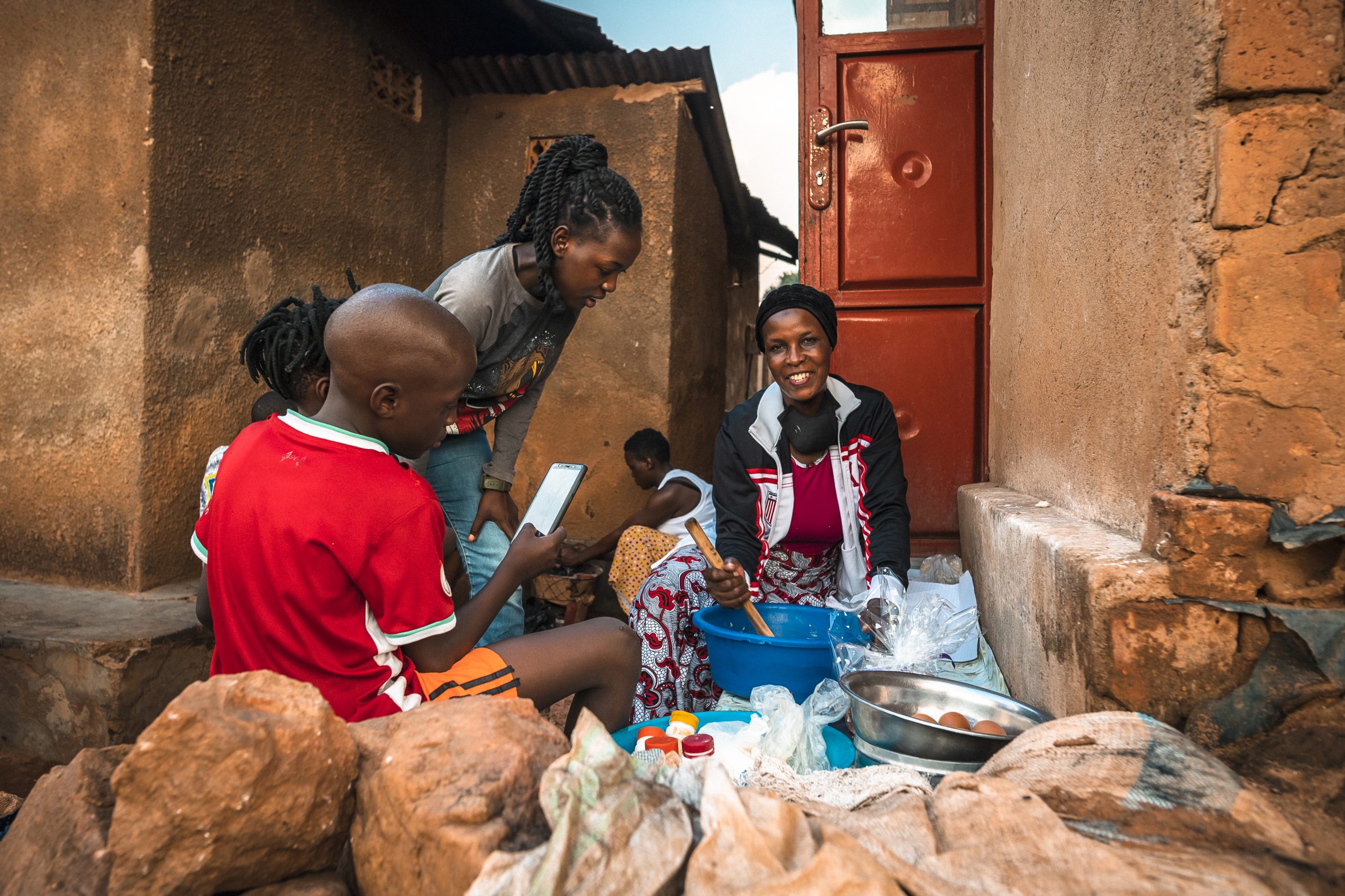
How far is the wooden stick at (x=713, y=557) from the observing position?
2.24 metres

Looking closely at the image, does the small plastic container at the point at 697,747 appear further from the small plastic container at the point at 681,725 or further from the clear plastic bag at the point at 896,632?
the clear plastic bag at the point at 896,632

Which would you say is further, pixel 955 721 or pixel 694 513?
pixel 694 513

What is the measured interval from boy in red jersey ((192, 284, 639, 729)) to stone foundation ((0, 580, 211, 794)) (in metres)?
1.36

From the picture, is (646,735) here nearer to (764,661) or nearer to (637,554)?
(764,661)

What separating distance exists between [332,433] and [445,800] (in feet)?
2.48

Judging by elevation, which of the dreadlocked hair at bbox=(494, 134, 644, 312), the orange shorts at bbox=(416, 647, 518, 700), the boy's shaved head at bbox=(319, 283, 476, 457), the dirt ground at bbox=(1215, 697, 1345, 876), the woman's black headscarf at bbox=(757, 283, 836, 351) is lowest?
the orange shorts at bbox=(416, 647, 518, 700)

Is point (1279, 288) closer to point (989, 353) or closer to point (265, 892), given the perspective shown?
point (265, 892)

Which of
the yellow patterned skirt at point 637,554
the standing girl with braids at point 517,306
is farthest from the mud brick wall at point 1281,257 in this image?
the yellow patterned skirt at point 637,554

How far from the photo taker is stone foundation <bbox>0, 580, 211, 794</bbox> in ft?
8.68

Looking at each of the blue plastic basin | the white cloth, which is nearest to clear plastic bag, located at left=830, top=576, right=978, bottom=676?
the blue plastic basin

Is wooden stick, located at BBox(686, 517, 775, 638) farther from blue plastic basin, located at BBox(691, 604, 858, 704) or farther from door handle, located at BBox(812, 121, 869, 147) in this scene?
door handle, located at BBox(812, 121, 869, 147)

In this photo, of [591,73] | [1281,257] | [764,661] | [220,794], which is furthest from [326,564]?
[591,73]

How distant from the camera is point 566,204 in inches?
93.7

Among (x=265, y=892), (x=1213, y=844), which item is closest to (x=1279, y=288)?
(x=1213, y=844)
